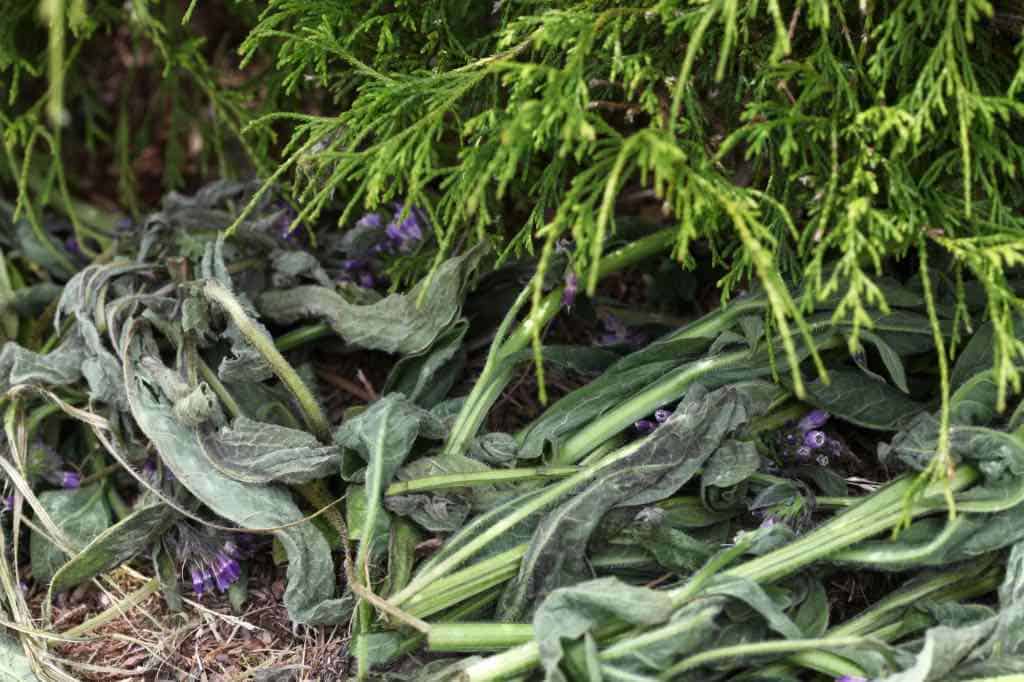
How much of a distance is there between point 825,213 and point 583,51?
48 cm

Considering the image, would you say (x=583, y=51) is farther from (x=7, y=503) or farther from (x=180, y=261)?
(x=7, y=503)

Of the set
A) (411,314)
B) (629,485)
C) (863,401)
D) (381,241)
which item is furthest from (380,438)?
(863,401)

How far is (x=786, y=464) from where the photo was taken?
2.02 m

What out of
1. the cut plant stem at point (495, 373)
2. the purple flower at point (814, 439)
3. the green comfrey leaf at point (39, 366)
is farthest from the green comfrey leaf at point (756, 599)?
the green comfrey leaf at point (39, 366)

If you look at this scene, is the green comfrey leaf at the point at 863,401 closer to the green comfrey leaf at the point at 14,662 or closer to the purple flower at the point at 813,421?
the purple flower at the point at 813,421

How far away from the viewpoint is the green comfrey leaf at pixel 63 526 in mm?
2184

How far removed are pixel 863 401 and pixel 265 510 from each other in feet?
3.83

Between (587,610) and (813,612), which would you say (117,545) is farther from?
(813,612)

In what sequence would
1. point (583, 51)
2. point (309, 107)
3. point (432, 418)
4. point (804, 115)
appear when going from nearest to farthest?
point (583, 51) < point (804, 115) < point (432, 418) < point (309, 107)

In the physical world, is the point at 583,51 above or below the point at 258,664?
above

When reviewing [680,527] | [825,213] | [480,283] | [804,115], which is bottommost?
[680,527]

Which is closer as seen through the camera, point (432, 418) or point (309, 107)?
point (432, 418)

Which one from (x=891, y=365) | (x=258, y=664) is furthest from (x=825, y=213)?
(x=258, y=664)

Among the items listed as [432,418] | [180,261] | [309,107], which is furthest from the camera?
[309,107]
